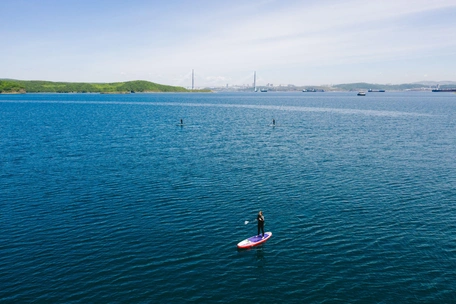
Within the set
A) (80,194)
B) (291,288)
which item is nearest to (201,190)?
(80,194)

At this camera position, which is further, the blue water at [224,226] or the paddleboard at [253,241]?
the paddleboard at [253,241]

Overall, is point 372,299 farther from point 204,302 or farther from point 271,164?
point 271,164

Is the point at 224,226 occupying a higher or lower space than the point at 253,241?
lower

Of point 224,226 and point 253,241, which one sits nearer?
point 253,241

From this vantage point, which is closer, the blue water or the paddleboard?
the blue water
